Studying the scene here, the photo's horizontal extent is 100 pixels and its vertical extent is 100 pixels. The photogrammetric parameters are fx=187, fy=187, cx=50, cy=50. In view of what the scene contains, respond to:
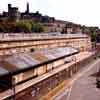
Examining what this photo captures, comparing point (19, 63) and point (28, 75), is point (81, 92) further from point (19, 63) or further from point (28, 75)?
point (19, 63)

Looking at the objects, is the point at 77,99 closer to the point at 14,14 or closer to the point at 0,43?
the point at 0,43

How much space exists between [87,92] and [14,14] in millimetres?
99741

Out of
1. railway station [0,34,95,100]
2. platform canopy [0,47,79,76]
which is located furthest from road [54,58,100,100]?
platform canopy [0,47,79,76]

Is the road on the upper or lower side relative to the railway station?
lower

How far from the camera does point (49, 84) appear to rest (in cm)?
2372

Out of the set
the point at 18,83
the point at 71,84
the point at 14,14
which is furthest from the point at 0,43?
the point at 14,14

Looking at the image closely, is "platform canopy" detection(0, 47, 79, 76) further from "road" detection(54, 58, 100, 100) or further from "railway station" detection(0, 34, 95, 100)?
"road" detection(54, 58, 100, 100)

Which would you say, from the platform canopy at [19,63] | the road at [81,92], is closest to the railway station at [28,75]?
the platform canopy at [19,63]

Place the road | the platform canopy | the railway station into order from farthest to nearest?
the road, the platform canopy, the railway station

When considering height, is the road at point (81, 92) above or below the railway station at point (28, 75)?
below

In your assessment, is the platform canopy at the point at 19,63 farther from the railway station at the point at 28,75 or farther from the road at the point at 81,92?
the road at the point at 81,92

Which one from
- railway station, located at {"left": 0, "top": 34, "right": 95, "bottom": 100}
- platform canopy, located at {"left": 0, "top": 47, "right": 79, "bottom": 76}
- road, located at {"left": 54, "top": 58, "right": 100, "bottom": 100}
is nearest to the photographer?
railway station, located at {"left": 0, "top": 34, "right": 95, "bottom": 100}

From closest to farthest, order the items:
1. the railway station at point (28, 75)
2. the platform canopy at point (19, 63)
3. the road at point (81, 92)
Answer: the railway station at point (28, 75)
the platform canopy at point (19, 63)
the road at point (81, 92)

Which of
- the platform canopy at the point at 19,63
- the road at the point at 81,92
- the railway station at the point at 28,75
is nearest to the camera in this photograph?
the railway station at the point at 28,75
